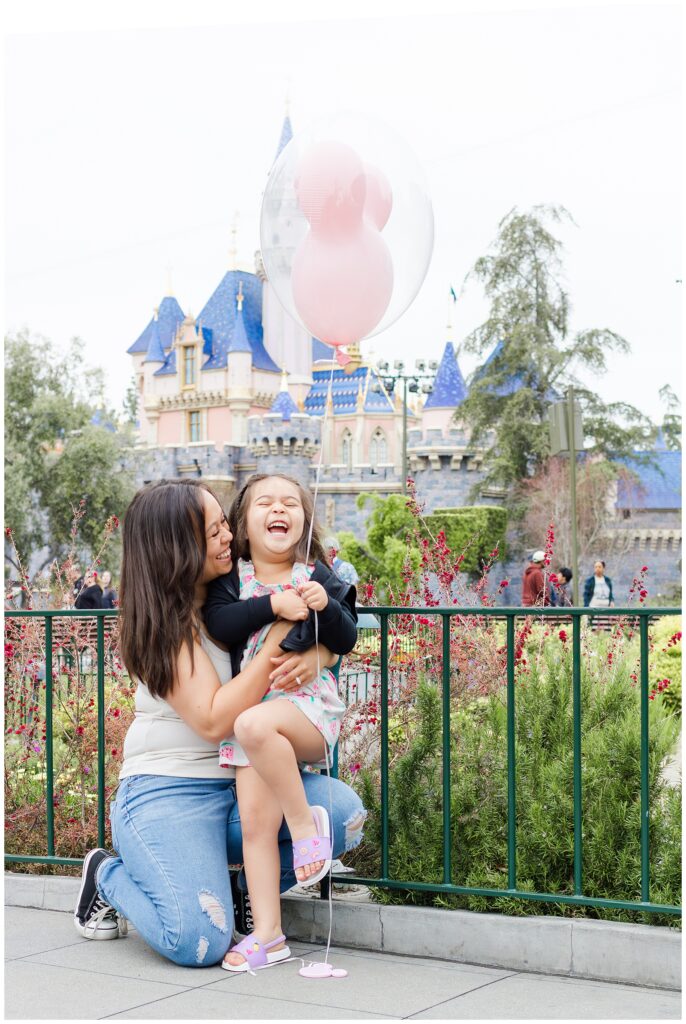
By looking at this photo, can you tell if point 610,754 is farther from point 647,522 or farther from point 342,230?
point 647,522

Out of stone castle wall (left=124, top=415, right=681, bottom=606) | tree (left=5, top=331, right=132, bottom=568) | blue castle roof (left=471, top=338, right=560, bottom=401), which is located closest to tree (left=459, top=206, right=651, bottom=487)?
blue castle roof (left=471, top=338, right=560, bottom=401)

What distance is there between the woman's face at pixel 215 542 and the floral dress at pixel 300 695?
0.24ft

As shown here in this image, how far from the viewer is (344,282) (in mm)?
3438

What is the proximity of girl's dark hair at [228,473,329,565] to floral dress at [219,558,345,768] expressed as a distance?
0.20 feet

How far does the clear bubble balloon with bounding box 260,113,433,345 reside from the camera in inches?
133

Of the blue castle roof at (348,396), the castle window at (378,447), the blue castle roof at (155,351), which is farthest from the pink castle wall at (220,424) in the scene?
the castle window at (378,447)

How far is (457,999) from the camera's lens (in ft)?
9.33

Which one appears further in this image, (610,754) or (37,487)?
(37,487)

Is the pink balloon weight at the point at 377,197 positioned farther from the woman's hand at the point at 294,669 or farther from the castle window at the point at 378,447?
the castle window at the point at 378,447

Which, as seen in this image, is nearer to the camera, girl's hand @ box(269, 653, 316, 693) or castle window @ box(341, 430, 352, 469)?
girl's hand @ box(269, 653, 316, 693)

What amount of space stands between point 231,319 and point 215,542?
54618 mm

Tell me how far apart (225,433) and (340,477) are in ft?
36.0

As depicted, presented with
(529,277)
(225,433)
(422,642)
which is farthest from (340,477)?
(422,642)

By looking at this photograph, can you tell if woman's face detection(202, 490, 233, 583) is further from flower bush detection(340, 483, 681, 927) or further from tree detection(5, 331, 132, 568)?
tree detection(5, 331, 132, 568)
